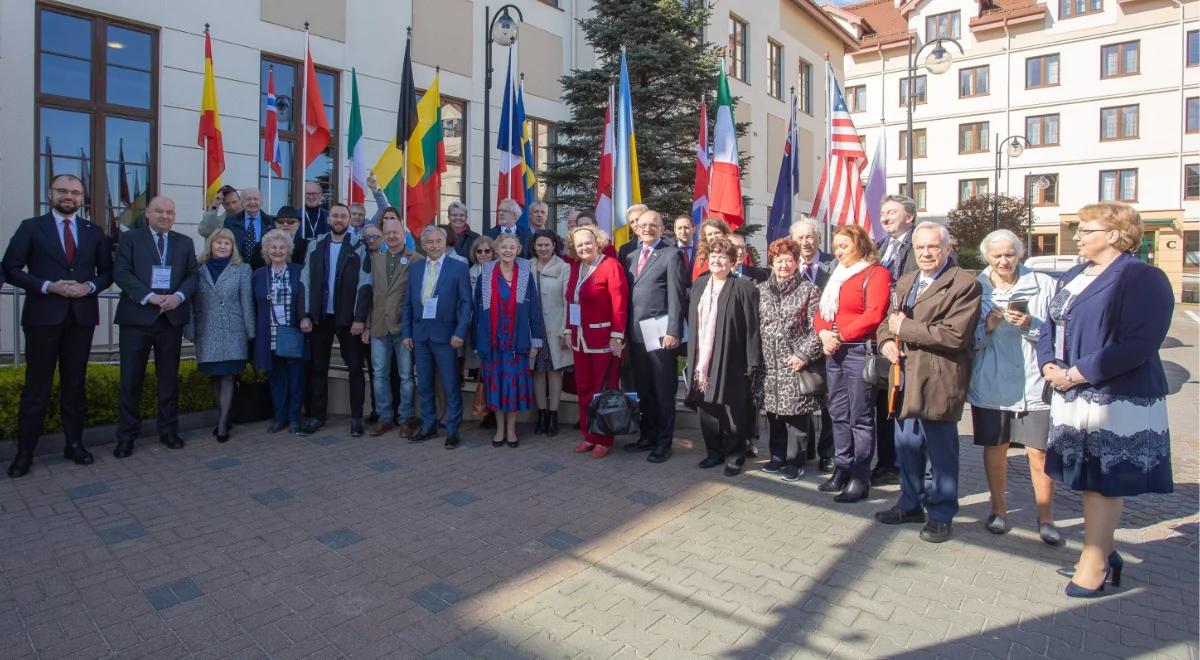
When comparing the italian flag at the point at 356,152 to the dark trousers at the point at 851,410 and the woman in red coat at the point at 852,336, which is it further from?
the dark trousers at the point at 851,410

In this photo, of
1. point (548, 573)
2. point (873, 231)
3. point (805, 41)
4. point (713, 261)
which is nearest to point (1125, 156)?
point (805, 41)

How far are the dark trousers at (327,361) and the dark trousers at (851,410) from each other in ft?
15.0

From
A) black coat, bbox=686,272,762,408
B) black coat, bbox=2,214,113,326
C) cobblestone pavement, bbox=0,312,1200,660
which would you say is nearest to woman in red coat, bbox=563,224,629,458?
cobblestone pavement, bbox=0,312,1200,660

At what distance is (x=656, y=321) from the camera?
21.2 feet

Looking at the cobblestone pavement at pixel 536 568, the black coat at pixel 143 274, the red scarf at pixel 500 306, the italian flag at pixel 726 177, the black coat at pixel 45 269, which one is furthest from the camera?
the italian flag at pixel 726 177

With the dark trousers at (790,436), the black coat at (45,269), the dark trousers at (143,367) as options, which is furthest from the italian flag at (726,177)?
the black coat at (45,269)

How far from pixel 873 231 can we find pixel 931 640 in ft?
27.6

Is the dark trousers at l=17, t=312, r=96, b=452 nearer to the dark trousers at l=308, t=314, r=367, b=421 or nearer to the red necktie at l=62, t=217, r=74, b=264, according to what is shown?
the red necktie at l=62, t=217, r=74, b=264

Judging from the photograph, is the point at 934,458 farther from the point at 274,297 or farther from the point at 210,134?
the point at 210,134

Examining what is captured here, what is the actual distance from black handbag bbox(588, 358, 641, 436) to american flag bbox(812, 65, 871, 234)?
472 centimetres

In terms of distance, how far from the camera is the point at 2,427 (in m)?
6.22

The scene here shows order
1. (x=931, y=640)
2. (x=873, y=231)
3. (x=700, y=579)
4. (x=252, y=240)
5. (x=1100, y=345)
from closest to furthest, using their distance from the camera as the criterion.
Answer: (x=931, y=640), (x=1100, y=345), (x=700, y=579), (x=252, y=240), (x=873, y=231)

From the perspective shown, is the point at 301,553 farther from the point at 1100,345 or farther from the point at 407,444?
the point at 1100,345

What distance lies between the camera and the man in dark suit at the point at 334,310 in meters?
7.30
